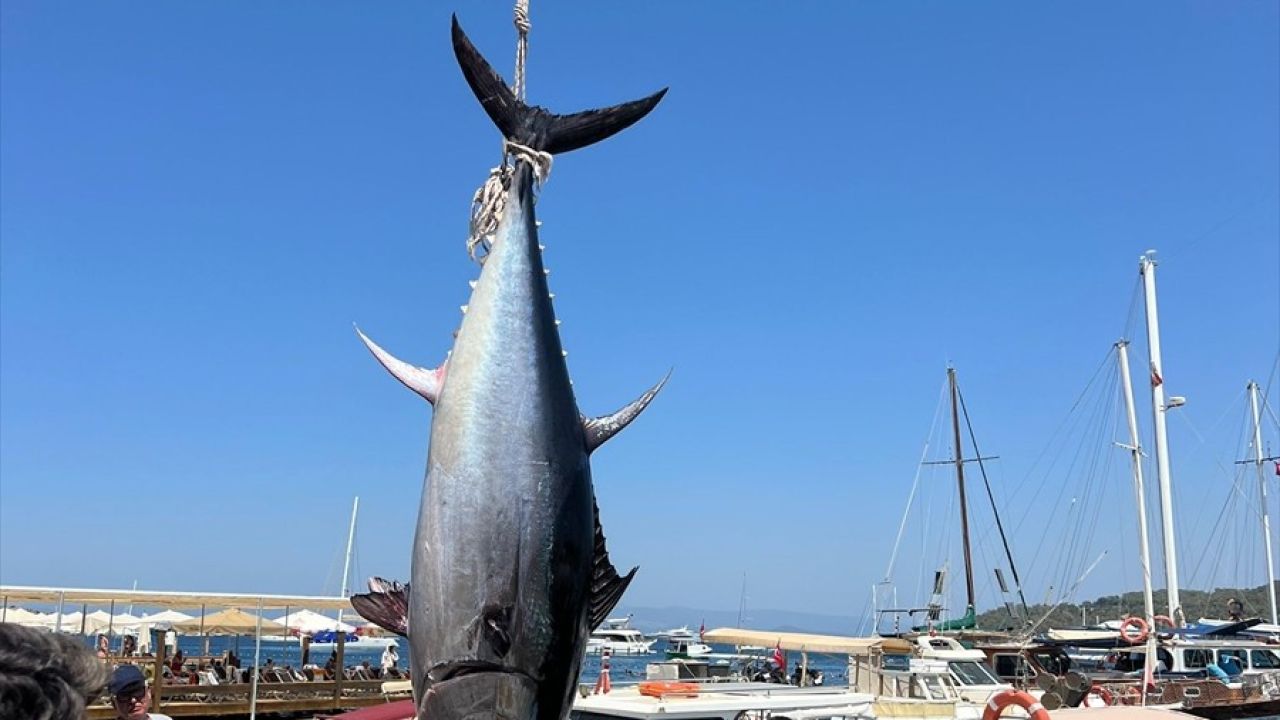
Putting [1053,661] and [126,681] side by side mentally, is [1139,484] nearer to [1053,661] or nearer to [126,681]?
[1053,661]

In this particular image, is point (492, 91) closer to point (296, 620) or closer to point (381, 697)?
point (381, 697)

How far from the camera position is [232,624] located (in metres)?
19.5

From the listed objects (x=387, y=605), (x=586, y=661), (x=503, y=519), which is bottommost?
(x=586, y=661)

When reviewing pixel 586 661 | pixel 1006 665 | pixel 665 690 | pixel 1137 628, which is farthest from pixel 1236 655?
pixel 586 661

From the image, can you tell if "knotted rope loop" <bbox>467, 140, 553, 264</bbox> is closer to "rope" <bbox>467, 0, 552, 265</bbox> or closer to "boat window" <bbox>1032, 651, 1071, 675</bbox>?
"rope" <bbox>467, 0, 552, 265</bbox>

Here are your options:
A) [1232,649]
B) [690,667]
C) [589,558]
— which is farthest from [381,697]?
[1232,649]

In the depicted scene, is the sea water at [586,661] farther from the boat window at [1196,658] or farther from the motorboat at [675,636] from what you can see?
the boat window at [1196,658]

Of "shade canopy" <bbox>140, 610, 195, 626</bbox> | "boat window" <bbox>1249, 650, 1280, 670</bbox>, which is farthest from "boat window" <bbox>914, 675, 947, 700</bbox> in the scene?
"shade canopy" <bbox>140, 610, 195, 626</bbox>

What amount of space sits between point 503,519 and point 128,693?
1.81m

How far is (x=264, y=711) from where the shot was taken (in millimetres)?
15109

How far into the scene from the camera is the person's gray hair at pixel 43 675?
4.00 feet

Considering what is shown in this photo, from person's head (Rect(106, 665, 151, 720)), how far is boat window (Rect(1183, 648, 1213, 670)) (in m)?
21.4

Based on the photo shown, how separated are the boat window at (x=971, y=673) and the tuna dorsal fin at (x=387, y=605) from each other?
13.5 meters

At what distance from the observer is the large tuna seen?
2613mm
